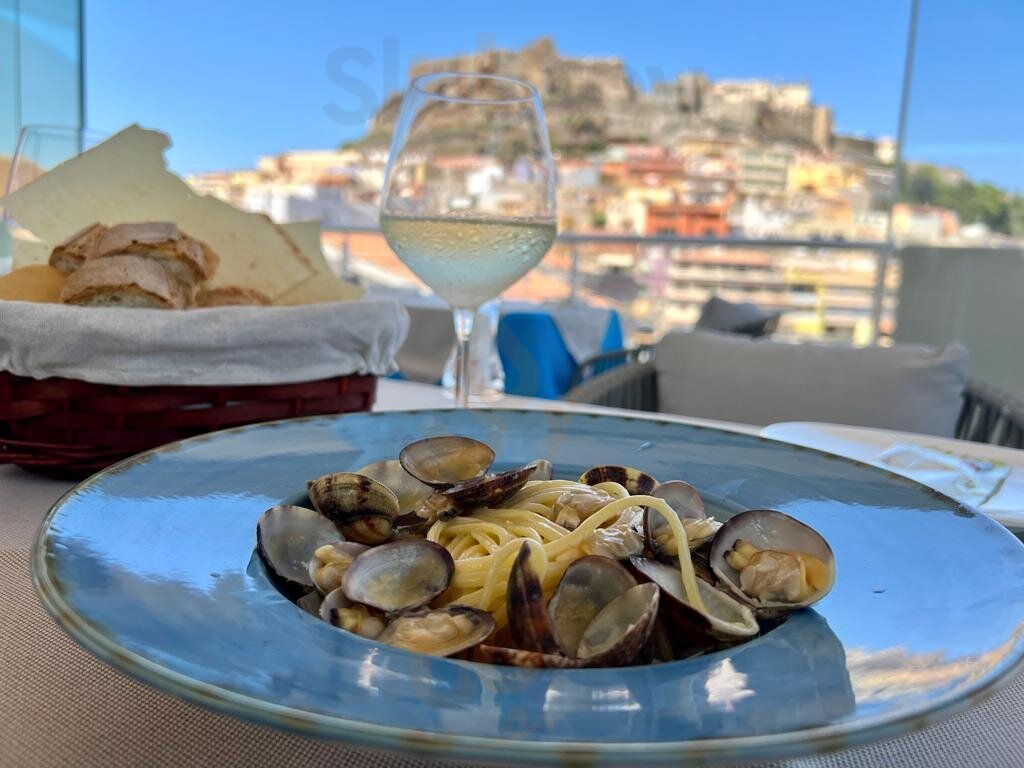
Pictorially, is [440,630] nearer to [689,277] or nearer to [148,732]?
[148,732]

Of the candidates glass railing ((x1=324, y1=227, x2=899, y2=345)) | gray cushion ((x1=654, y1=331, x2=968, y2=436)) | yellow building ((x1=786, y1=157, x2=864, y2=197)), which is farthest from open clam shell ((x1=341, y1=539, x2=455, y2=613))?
yellow building ((x1=786, y1=157, x2=864, y2=197))

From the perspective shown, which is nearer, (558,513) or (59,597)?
(59,597)

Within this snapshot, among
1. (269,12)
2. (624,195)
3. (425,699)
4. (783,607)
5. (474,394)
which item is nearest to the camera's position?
(425,699)

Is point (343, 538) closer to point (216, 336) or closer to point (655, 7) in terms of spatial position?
point (216, 336)

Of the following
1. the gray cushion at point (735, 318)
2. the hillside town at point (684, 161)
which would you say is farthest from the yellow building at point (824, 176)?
the gray cushion at point (735, 318)

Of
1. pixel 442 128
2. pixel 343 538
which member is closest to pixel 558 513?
pixel 343 538

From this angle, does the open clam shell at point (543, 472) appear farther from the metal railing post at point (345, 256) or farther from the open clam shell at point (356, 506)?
the metal railing post at point (345, 256)

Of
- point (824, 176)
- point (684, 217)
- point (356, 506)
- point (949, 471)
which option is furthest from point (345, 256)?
point (824, 176)
